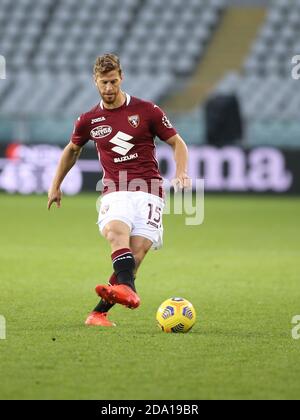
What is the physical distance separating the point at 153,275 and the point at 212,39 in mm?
18490

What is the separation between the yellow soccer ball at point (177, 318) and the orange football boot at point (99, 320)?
18.2 inches

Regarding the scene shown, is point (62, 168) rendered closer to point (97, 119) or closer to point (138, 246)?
point (97, 119)

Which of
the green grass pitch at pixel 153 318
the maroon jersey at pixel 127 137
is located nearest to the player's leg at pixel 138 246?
the maroon jersey at pixel 127 137

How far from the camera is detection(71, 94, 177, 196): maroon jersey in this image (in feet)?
25.6

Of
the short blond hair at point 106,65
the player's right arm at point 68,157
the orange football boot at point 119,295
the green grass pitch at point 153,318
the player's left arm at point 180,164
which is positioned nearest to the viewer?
the green grass pitch at point 153,318

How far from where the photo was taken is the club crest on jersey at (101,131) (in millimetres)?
7801

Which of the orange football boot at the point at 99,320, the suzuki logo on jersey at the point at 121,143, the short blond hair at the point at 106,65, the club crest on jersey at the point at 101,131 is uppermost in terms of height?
the short blond hair at the point at 106,65

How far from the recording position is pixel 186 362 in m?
6.27

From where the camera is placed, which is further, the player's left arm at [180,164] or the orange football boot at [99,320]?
the orange football boot at [99,320]

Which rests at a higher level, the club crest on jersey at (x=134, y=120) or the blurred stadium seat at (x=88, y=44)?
the blurred stadium seat at (x=88, y=44)

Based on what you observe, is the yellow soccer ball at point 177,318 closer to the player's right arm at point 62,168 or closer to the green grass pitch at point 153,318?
the green grass pitch at point 153,318

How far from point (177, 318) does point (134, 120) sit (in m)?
1.52

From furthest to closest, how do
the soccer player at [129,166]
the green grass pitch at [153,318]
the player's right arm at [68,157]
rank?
1. the player's right arm at [68,157]
2. the soccer player at [129,166]
3. the green grass pitch at [153,318]
